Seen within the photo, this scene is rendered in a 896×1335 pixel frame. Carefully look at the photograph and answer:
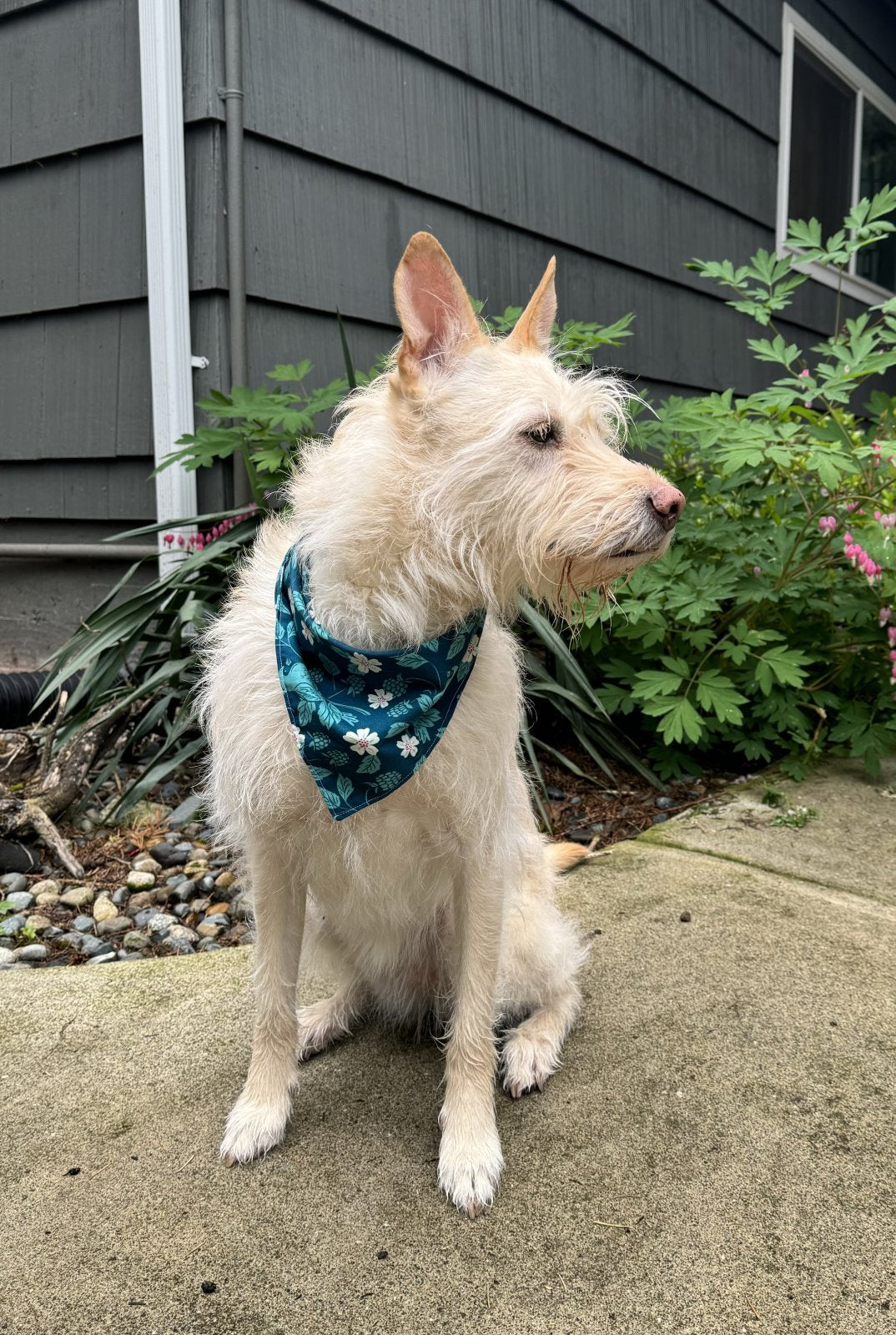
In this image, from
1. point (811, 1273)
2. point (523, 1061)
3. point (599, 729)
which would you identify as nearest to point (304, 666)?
point (523, 1061)

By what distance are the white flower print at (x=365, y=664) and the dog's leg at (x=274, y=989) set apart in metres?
0.42

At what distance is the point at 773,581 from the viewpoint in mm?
3746

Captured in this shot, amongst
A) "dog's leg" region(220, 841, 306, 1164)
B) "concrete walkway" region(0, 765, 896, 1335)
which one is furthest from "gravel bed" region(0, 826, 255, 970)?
"dog's leg" region(220, 841, 306, 1164)

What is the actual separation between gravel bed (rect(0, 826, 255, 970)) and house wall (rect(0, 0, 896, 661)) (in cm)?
162

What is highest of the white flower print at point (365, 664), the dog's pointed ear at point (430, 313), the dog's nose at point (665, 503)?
the dog's pointed ear at point (430, 313)

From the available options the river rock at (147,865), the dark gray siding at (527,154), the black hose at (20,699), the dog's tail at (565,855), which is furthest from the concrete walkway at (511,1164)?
the dark gray siding at (527,154)

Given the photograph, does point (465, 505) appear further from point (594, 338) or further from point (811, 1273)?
point (594, 338)

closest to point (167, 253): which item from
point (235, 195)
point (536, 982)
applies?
point (235, 195)

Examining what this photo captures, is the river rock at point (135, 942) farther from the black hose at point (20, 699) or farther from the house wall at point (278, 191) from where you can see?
the house wall at point (278, 191)

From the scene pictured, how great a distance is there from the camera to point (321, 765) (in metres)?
1.72

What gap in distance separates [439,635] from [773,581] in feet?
7.81

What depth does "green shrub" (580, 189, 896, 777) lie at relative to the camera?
334 cm

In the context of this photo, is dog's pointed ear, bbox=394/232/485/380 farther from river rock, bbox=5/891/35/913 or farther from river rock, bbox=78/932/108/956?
river rock, bbox=5/891/35/913

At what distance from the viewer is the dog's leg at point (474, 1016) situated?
1823mm
